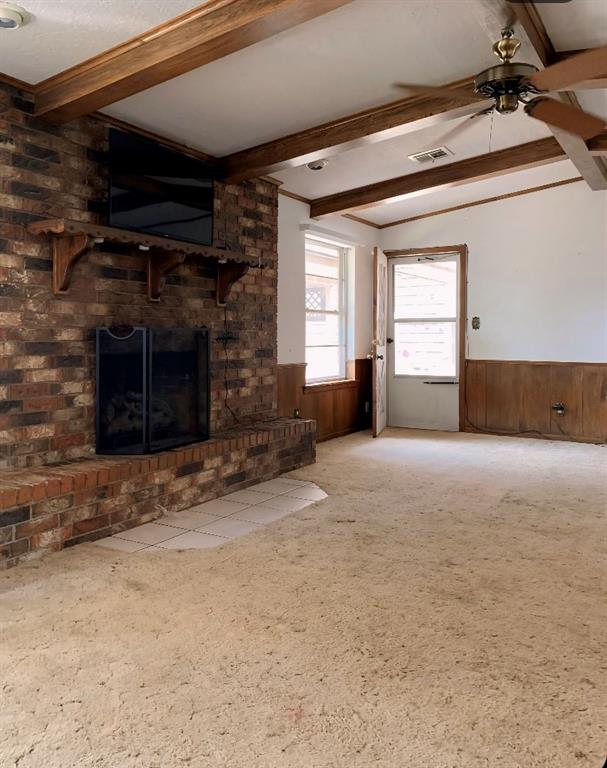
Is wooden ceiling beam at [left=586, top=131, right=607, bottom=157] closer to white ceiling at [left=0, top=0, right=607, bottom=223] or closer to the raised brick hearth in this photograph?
white ceiling at [left=0, top=0, right=607, bottom=223]

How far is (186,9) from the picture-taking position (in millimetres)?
2779

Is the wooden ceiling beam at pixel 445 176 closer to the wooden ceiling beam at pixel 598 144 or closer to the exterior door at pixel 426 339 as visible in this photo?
the wooden ceiling beam at pixel 598 144

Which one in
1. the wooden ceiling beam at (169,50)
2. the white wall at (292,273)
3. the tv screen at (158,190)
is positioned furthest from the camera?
the white wall at (292,273)

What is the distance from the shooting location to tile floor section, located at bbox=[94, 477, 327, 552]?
10.9 ft

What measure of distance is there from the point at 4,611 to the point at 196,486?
1.71 m

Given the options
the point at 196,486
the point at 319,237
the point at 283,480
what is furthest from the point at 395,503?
the point at 319,237

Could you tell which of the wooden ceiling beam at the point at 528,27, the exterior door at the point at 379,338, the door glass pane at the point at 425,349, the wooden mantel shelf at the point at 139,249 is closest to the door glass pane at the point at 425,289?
the door glass pane at the point at 425,349

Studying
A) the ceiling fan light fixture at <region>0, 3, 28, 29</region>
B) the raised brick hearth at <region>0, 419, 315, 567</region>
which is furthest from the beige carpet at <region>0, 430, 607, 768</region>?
the ceiling fan light fixture at <region>0, 3, 28, 29</region>

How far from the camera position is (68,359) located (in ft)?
12.1

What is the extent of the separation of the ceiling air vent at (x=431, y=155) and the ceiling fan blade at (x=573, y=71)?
102 inches

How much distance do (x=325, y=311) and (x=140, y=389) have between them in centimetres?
331

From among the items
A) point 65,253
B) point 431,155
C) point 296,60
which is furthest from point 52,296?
point 431,155

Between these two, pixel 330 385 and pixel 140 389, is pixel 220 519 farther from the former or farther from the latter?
pixel 330 385

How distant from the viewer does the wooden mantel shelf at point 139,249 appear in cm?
338
